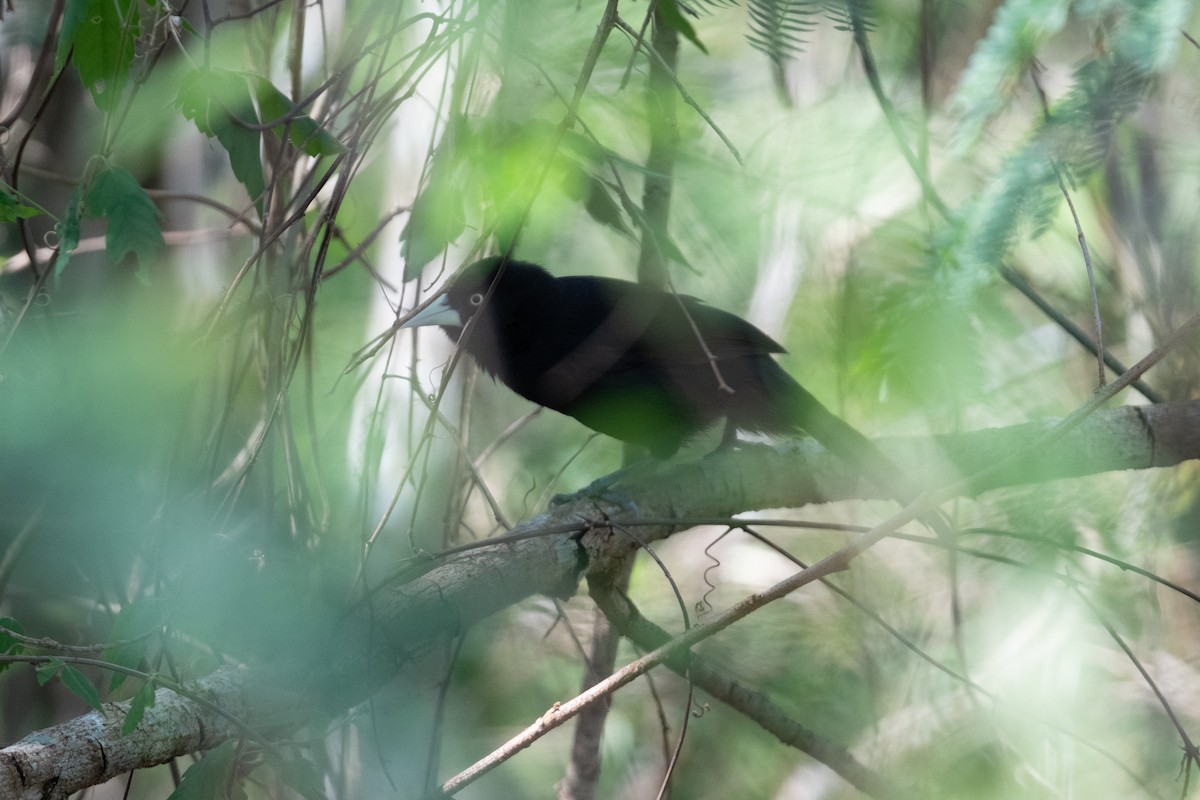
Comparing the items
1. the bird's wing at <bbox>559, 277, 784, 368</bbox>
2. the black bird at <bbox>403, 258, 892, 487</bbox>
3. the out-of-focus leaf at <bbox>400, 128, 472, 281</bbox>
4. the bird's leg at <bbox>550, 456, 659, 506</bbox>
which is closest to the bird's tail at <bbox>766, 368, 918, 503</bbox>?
the black bird at <bbox>403, 258, 892, 487</bbox>

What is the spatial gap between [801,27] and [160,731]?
1.61 metres

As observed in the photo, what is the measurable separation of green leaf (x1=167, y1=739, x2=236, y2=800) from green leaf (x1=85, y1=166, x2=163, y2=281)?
857 mm

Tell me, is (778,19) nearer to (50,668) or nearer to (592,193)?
(592,193)

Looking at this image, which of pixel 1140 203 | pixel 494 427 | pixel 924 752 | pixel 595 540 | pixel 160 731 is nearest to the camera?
pixel 160 731

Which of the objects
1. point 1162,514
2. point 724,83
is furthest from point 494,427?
point 1162,514

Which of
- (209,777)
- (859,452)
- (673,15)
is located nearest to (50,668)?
(209,777)

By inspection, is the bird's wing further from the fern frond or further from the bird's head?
the fern frond

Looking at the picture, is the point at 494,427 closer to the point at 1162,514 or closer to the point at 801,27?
the point at 1162,514

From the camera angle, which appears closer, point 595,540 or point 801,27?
point 801,27

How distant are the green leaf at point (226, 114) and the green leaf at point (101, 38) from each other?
11 cm

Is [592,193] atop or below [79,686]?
atop

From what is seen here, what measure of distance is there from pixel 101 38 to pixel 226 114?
0.23 meters

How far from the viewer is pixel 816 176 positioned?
234 cm

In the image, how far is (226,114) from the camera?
1.83 meters
